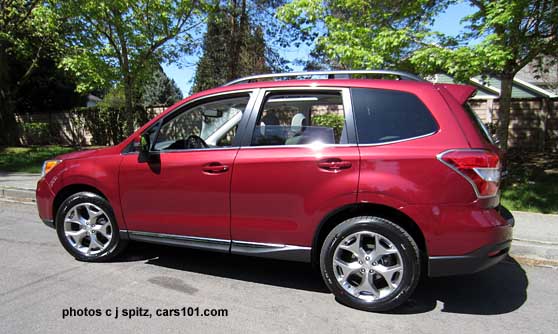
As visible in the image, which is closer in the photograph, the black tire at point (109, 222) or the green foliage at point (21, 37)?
the black tire at point (109, 222)

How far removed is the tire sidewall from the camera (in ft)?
13.8

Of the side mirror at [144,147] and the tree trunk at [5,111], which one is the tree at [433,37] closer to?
the side mirror at [144,147]

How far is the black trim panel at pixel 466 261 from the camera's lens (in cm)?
303

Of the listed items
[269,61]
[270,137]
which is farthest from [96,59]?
[270,137]

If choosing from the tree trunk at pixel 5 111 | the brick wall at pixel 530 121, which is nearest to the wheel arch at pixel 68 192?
the brick wall at pixel 530 121

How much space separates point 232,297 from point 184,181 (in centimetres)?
116

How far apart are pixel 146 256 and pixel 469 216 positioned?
3.48m

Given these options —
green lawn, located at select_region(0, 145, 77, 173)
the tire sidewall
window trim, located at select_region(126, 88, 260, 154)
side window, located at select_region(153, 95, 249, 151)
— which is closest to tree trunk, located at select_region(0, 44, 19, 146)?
green lawn, located at select_region(0, 145, 77, 173)

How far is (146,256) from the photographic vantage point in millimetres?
4641

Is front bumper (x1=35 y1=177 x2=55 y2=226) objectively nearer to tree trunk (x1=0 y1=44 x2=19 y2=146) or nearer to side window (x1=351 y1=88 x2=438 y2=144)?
side window (x1=351 y1=88 x2=438 y2=144)

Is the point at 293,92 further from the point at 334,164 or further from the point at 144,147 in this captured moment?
the point at 144,147

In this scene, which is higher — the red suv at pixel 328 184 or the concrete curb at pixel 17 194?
the red suv at pixel 328 184

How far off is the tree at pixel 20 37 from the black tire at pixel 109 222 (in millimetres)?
10732

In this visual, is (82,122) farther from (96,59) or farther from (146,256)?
(146,256)
